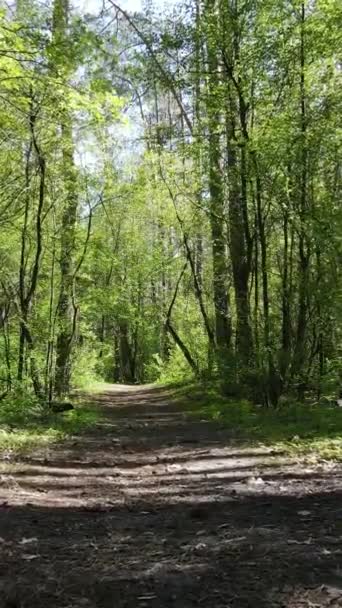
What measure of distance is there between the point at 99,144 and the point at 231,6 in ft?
20.5

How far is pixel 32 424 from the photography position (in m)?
9.73

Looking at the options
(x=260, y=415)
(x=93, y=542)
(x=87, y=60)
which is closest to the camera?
(x=93, y=542)

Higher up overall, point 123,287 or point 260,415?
point 123,287

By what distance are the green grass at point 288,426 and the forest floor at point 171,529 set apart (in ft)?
1.43

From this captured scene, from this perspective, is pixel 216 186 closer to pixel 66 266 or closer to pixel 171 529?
pixel 66 266

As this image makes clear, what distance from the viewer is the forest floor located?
2.93 metres

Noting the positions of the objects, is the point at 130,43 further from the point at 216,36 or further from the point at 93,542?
the point at 93,542

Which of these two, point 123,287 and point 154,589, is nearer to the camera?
point 154,589

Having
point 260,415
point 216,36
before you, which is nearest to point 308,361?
point 260,415

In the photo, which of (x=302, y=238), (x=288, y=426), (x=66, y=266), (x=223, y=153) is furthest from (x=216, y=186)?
(x=288, y=426)

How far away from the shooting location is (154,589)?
9.80 ft

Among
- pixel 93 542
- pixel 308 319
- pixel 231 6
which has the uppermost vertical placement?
pixel 231 6

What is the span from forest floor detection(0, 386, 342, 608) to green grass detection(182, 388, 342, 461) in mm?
435

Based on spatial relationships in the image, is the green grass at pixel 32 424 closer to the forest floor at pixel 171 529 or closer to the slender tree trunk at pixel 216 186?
the forest floor at pixel 171 529
